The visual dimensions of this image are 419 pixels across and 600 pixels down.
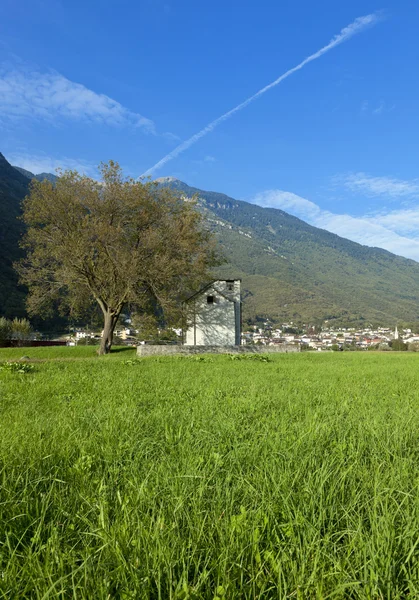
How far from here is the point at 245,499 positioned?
2.39m

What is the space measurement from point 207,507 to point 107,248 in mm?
27718

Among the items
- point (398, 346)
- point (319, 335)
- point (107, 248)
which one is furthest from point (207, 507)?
point (319, 335)

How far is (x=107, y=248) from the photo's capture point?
28500mm

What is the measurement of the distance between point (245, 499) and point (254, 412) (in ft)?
9.48

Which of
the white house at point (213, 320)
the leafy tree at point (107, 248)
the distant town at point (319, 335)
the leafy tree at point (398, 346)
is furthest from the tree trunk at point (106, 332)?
the distant town at point (319, 335)

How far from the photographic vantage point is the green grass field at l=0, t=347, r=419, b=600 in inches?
62.9

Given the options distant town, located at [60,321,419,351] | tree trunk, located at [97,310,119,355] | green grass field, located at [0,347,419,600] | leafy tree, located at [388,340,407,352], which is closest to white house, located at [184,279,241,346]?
tree trunk, located at [97,310,119,355]

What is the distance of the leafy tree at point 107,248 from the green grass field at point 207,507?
24.2 meters

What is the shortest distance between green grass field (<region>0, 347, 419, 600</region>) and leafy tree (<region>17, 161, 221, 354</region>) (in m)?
24.2

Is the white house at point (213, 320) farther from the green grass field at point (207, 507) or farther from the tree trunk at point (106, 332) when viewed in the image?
the green grass field at point (207, 507)

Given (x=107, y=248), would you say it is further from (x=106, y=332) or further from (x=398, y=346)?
(x=398, y=346)

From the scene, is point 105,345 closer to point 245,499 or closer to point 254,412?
point 254,412

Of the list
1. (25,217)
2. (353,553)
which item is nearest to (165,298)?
(25,217)

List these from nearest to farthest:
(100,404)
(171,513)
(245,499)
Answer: (171,513)
(245,499)
(100,404)
